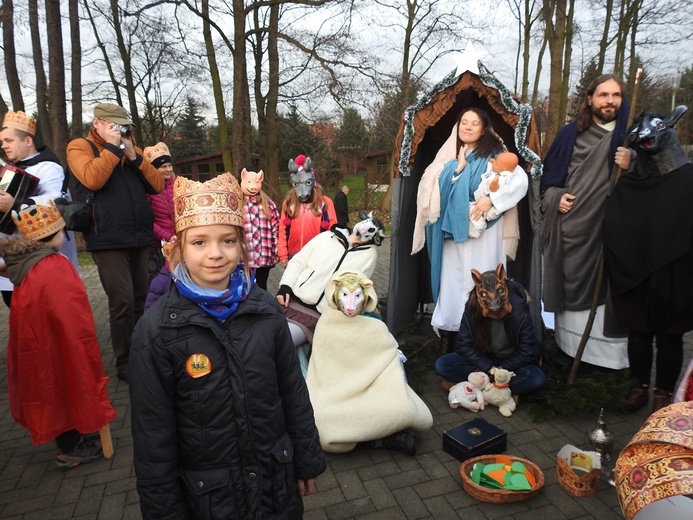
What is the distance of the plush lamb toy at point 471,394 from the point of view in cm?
378

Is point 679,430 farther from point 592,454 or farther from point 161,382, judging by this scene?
point 592,454

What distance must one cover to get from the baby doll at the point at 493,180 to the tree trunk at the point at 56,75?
30.8ft

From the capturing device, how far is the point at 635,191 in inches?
132

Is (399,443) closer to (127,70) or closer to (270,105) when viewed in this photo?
(270,105)

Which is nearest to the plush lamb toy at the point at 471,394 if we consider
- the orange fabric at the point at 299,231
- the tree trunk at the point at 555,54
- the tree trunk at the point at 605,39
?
the orange fabric at the point at 299,231

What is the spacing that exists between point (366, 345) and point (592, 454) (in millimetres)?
1522

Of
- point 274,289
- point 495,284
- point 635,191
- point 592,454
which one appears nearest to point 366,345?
point 495,284

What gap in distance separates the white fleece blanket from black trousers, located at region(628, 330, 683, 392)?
164 cm

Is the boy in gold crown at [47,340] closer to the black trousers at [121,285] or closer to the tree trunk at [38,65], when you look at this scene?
the black trousers at [121,285]

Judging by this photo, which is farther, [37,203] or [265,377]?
[37,203]

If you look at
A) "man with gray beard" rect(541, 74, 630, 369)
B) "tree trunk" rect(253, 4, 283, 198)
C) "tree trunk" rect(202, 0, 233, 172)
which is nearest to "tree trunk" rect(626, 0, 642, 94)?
"tree trunk" rect(253, 4, 283, 198)

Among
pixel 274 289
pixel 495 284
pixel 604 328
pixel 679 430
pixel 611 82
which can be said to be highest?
pixel 611 82

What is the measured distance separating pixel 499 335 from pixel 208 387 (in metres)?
2.75

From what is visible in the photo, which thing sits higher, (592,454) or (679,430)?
(679,430)
